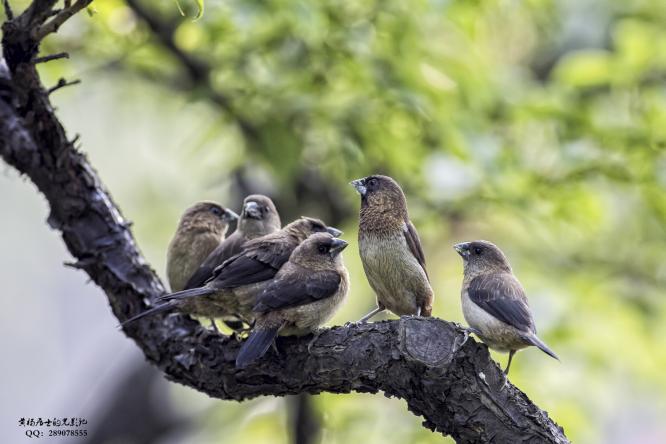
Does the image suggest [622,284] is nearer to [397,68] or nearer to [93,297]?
[397,68]

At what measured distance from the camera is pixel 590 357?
→ 24.5ft

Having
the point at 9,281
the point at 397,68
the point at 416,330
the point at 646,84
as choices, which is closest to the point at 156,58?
the point at 397,68

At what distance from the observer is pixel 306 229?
4.89 m

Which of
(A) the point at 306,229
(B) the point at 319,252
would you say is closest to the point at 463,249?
(B) the point at 319,252

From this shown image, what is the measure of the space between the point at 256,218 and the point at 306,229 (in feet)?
1.34

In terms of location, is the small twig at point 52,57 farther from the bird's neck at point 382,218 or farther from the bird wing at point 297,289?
the bird's neck at point 382,218

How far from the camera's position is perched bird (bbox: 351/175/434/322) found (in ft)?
13.3

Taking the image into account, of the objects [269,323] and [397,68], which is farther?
[397,68]

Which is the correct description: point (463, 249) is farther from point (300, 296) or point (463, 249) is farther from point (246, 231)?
point (246, 231)

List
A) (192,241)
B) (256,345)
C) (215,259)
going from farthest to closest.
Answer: (192,241), (215,259), (256,345)

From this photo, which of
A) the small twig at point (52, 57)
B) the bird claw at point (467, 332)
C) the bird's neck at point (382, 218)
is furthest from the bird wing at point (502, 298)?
the small twig at point (52, 57)

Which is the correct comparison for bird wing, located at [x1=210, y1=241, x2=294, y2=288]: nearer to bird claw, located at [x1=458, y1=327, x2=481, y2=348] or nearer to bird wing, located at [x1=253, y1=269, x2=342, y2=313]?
bird wing, located at [x1=253, y1=269, x2=342, y2=313]

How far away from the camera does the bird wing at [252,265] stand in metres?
4.37

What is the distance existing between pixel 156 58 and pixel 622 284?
4.98m
